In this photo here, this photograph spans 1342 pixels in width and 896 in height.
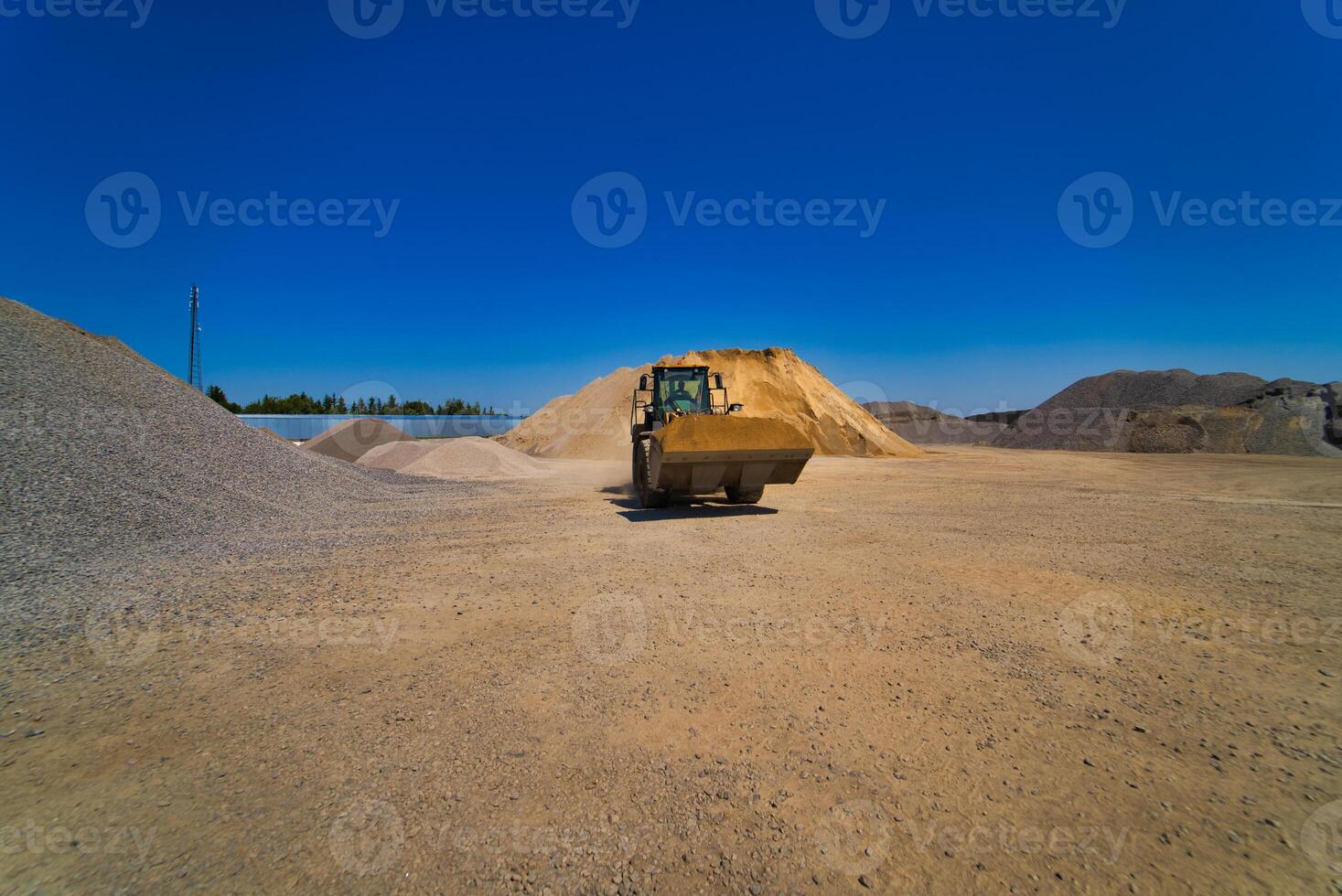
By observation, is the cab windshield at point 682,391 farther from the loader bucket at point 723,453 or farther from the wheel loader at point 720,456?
the loader bucket at point 723,453

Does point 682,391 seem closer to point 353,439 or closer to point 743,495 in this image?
point 743,495

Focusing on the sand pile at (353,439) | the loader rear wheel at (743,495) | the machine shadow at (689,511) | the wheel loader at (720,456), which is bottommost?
the machine shadow at (689,511)

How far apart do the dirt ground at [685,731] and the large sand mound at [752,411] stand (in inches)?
952

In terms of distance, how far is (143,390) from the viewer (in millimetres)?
10109

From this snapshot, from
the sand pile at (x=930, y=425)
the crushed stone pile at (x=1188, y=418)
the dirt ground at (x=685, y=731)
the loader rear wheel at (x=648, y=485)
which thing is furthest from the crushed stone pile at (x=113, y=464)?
the sand pile at (x=930, y=425)

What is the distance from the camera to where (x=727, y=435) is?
371 inches

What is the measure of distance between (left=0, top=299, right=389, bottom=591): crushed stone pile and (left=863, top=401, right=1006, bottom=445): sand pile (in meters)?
46.9

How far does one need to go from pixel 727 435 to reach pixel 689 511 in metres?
1.93

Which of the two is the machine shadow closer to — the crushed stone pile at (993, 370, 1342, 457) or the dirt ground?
the dirt ground

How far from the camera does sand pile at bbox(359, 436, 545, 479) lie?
59.5 feet

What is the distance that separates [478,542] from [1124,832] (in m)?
6.83

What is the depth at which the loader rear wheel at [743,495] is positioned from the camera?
34.3 feet

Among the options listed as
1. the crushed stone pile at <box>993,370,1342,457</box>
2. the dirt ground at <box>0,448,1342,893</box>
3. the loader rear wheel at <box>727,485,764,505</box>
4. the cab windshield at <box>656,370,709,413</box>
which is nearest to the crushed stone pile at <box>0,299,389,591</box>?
the dirt ground at <box>0,448,1342,893</box>

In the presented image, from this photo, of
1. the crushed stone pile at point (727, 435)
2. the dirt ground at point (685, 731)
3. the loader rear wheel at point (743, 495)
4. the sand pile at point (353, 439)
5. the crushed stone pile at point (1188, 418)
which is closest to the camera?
the dirt ground at point (685, 731)
